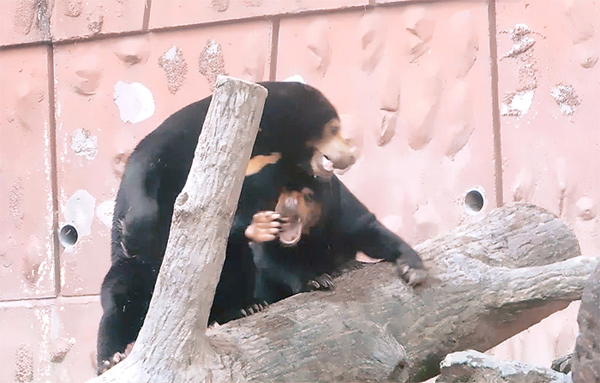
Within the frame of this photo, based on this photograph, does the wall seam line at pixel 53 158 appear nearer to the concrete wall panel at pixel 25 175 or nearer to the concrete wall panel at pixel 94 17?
the concrete wall panel at pixel 25 175

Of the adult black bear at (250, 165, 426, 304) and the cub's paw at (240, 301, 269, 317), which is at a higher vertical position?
the adult black bear at (250, 165, 426, 304)

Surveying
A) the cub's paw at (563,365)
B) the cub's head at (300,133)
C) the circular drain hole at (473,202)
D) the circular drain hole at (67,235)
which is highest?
the cub's head at (300,133)

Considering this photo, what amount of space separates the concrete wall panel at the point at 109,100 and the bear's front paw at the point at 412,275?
2.44 meters

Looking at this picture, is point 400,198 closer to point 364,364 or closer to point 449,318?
point 449,318

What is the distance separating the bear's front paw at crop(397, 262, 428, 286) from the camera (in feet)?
9.53

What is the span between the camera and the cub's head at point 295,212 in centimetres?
290

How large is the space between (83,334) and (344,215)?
266 centimetres

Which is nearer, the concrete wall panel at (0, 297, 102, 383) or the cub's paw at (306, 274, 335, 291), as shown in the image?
the cub's paw at (306, 274, 335, 291)

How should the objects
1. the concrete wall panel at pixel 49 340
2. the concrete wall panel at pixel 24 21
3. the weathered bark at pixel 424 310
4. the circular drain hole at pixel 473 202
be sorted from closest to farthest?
the weathered bark at pixel 424 310, the circular drain hole at pixel 473 202, the concrete wall panel at pixel 49 340, the concrete wall panel at pixel 24 21

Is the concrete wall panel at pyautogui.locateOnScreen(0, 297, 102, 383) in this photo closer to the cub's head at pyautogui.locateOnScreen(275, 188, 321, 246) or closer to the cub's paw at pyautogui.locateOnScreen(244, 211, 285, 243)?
the cub's head at pyautogui.locateOnScreen(275, 188, 321, 246)

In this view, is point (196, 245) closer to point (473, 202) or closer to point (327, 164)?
point (327, 164)

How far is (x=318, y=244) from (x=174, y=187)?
621mm

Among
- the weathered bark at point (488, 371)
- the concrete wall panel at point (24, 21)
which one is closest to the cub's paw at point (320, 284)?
the weathered bark at point (488, 371)

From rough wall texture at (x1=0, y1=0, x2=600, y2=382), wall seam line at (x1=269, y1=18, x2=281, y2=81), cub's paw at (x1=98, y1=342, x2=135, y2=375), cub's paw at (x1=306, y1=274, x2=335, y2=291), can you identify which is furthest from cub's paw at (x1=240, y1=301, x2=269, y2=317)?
wall seam line at (x1=269, y1=18, x2=281, y2=81)
